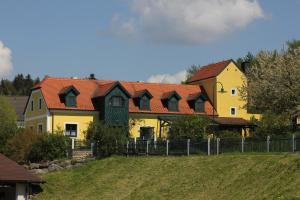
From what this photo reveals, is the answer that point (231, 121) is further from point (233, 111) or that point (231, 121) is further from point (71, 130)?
point (71, 130)

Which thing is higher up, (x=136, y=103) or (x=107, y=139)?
(x=136, y=103)

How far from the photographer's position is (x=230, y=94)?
70875mm

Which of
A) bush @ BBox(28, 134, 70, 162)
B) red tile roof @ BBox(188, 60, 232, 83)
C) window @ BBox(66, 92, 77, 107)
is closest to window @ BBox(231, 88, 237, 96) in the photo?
red tile roof @ BBox(188, 60, 232, 83)

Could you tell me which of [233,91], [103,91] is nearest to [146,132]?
[103,91]

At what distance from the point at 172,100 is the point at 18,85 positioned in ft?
359

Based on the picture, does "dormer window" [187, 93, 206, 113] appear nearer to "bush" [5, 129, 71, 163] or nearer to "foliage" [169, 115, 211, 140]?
"foliage" [169, 115, 211, 140]

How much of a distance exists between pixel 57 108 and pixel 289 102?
846 inches

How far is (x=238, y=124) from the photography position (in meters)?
67.5

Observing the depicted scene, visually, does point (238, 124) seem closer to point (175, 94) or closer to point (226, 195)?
point (175, 94)

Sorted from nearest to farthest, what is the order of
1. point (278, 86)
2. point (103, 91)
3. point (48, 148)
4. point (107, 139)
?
1. point (107, 139)
2. point (48, 148)
3. point (278, 86)
4. point (103, 91)

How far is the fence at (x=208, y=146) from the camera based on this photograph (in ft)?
131

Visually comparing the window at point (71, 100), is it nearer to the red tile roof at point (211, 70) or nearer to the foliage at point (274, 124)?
the red tile roof at point (211, 70)

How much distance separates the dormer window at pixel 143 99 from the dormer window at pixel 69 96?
6358 mm

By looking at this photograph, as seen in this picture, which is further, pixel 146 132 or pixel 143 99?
pixel 143 99
